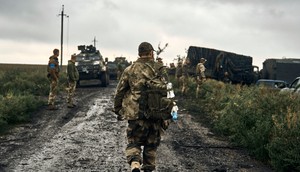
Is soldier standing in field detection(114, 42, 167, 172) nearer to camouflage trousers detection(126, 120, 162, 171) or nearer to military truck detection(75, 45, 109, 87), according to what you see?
camouflage trousers detection(126, 120, 162, 171)

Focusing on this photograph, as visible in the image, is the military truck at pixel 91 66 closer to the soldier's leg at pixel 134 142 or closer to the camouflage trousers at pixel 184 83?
the camouflage trousers at pixel 184 83

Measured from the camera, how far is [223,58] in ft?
85.4

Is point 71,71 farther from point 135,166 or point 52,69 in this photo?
point 135,166

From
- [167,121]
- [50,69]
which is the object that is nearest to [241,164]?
[167,121]

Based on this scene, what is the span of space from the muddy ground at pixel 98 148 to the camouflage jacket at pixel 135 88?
1.38 meters

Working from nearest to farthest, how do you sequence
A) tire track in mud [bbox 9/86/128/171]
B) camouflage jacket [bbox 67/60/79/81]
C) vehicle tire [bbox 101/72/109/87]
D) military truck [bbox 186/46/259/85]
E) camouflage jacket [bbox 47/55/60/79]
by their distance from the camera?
1. tire track in mud [bbox 9/86/128/171]
2. camouflage jacket [bbox 47/55/60/79]
3. camouflage jacket [bbox 67/60/79/81]
4. vehicle tire [bbox 101/72/109/87]
5. military truck [bbox 186/46/259/85]

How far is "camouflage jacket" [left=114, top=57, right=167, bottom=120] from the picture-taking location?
16.6ft

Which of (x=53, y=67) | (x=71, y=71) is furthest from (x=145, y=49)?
(x=71, y=71)

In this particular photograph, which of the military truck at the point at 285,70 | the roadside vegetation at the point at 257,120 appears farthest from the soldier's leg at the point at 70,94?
the military truck at the point at 285,70

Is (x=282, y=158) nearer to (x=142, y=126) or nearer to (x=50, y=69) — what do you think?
(x=142, y=126)

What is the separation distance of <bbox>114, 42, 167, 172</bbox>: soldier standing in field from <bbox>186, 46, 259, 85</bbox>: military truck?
21.0 metres

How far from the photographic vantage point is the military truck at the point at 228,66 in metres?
26.1

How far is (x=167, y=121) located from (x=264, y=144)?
3070 millimetres

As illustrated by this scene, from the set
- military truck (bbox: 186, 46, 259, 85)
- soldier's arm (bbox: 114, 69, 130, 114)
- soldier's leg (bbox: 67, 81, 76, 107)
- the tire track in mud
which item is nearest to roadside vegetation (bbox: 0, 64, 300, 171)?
soldier's leg (bbox: 67, 81, 76, 107)
